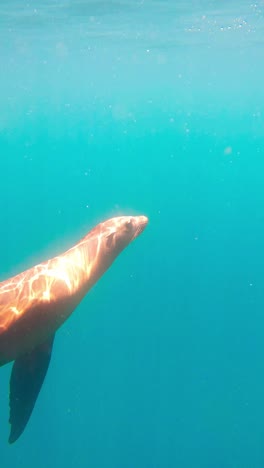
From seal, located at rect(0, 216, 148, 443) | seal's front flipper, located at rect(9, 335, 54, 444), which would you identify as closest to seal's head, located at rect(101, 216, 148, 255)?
seal, located at rect(0, 216, 148, 443)

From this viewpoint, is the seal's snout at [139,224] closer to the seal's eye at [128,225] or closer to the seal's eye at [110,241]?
the seal's eye at [128,225]

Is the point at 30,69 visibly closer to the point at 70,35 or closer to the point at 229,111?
the point at 70,35

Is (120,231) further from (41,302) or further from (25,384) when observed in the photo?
(25,384)

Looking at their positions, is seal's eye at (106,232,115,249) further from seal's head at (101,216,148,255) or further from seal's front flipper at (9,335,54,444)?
seal's front flipper at (9,335,54,444)

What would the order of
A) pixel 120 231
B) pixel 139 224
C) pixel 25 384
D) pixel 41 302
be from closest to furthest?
1. pixel 41 302
2. pixel 25 384
3. pixel 120 231
4. pixel 139 224

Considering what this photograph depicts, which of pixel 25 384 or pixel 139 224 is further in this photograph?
pixel 139 224

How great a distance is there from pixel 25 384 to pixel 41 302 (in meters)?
1.49

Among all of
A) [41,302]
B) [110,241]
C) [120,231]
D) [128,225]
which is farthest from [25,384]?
[128,225]

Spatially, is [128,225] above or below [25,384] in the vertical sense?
above

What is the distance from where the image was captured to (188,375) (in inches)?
821

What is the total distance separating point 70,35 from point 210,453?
23.1 meters

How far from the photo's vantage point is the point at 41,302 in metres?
5.59

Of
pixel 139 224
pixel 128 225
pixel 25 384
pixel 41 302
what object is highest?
pixel 139 224

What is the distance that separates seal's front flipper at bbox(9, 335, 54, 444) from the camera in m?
6.24
